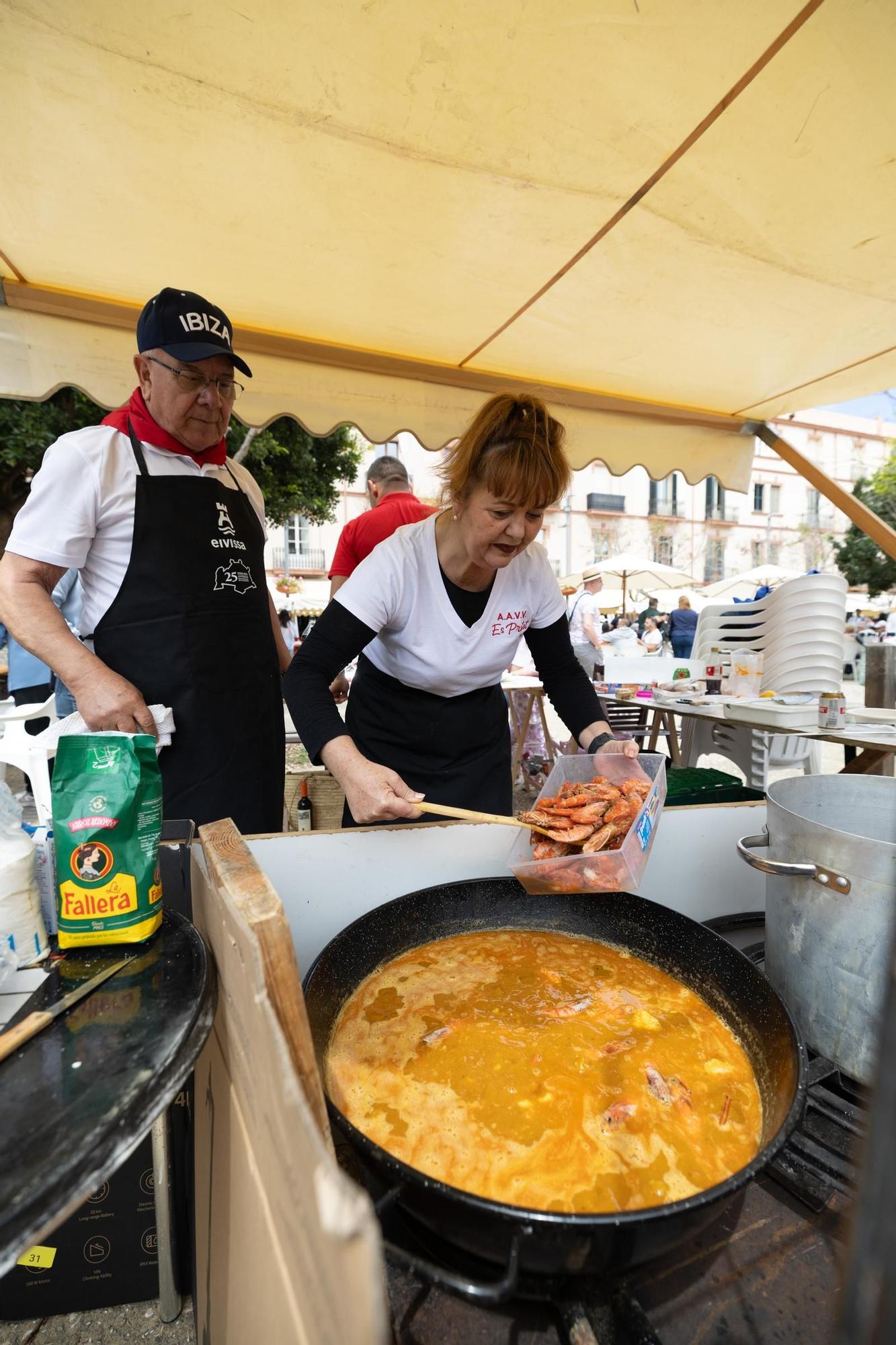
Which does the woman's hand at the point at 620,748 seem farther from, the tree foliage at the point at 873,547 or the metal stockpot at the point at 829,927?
the tree foliage at the point at 873,547

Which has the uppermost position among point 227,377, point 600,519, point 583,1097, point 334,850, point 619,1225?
point 600,519

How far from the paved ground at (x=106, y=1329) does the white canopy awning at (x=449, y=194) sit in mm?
3198

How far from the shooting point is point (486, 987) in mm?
1342

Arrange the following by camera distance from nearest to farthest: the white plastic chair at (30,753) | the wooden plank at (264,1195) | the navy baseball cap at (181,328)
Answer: the wooden plank at (264,1195) < the navy baseball cap at (181,328) < the white plastic chair at (30,753)

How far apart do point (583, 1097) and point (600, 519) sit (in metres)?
34.6

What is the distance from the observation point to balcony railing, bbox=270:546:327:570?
1164 inches

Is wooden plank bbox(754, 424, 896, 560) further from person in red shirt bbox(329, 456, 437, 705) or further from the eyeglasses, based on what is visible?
the eyeglasses

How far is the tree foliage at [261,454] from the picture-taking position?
764 cm

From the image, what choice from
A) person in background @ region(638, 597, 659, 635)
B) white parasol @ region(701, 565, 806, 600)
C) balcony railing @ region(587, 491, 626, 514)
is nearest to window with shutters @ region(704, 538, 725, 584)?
balcony railing @ region(587, 491, 626, 514)

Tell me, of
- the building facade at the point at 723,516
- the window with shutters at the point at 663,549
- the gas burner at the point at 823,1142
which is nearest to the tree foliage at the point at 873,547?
the building facade at the point at 723,516

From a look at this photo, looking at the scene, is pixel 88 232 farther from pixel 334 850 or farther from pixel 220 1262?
pixel 220 1262

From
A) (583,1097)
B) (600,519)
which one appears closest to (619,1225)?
(583,1097)

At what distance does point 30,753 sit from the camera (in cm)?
263

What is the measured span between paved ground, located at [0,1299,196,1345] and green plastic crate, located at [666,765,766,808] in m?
1.70
